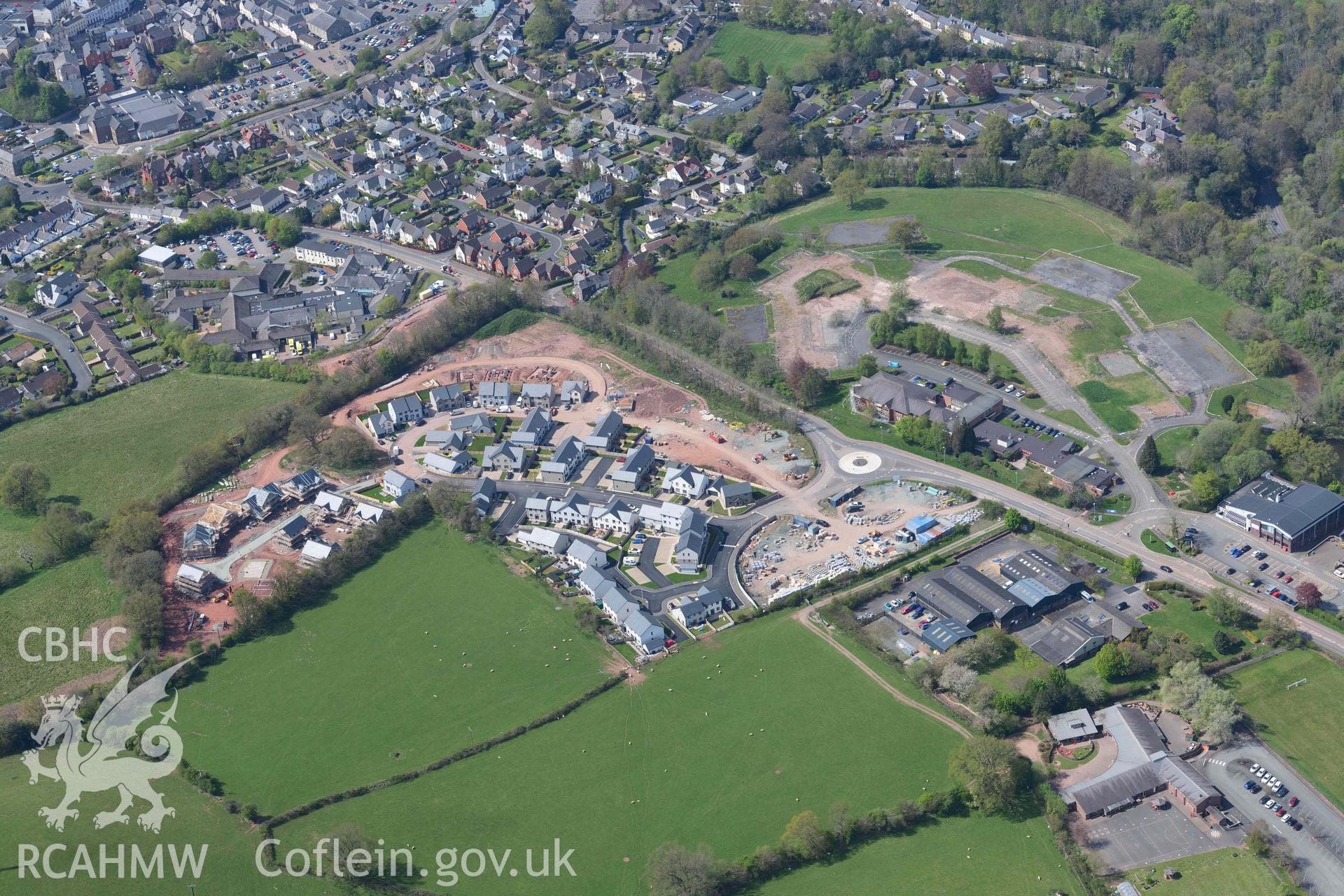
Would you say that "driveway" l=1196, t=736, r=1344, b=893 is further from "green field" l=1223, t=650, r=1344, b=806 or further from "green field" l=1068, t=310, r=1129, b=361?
"green field" l=1068, t=310, r=1129, b=361

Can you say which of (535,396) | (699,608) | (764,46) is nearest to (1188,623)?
(699,608)

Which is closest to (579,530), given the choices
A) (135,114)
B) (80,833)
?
(80,833)

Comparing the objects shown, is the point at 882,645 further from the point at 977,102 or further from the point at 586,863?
the point at 977,102

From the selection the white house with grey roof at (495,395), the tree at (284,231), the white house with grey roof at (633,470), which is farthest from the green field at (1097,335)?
the tree at (284,231)

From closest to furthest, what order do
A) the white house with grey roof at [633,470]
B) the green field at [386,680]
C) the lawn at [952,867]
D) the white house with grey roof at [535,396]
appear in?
the lawn at [952,867]
the green field at [386,680]
the white house with grey roof at [633,470]
the white house with grey roof at [535,396]

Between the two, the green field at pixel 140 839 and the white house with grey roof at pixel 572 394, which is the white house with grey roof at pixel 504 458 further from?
the green field at pixel 140 839

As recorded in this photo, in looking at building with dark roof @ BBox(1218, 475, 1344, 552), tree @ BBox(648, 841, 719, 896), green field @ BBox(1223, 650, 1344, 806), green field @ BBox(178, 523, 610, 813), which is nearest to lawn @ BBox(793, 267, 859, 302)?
building with dark roof @ BBox(1218, 475, 1344, 552)
